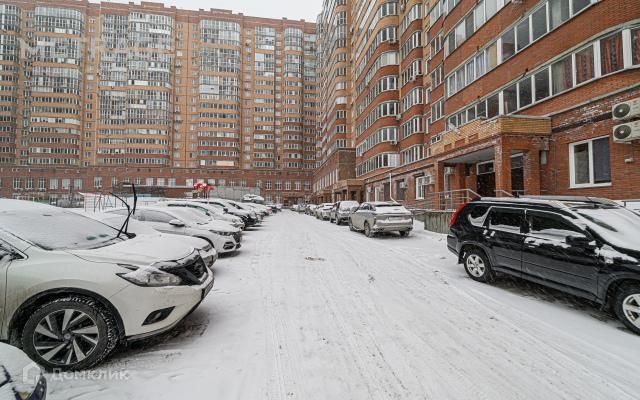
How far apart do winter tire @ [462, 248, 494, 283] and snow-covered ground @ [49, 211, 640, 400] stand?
24 cm

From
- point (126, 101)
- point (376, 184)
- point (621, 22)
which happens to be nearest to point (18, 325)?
point (621, 22)

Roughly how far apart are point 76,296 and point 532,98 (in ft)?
53.9

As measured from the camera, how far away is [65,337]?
9.41 ft

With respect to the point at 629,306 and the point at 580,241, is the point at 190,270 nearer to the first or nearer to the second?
the point at 580,241

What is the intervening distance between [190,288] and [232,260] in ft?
15.8

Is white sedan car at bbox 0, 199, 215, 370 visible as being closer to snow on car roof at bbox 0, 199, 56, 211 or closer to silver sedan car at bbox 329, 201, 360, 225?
snow on car roof at bbox 0, 199, 56, 211

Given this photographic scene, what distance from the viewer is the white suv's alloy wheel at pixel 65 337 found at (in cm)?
284

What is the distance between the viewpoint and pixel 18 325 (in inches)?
112

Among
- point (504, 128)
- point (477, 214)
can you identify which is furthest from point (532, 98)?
point (477, 214)

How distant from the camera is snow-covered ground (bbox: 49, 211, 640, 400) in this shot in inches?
101

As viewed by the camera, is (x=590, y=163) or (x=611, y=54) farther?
(x=590, y=163)

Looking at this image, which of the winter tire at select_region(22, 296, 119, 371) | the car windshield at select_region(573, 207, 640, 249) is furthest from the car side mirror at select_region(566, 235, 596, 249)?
the winter tire at select_region(22, 296, 119, 371)

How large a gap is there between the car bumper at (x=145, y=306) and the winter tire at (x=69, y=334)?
16 centimetres

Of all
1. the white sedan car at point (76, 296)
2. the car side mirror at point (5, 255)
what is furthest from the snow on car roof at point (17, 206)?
the car side mirror at point (5, 255)
